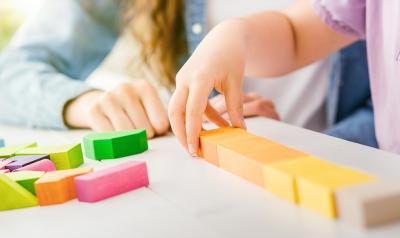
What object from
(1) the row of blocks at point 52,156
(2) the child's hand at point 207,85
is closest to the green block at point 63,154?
(1) the row of blocks at point 52,156

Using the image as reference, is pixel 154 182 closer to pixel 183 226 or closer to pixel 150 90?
pixel 183 226

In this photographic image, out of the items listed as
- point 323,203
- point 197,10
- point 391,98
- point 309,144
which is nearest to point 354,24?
point 391,98

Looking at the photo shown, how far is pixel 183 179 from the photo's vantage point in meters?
0.54

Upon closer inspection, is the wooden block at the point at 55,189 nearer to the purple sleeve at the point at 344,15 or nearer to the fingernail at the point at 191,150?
the fingernail at the point at 191,150

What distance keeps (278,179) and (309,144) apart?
0.62 ft

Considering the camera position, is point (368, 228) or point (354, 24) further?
point (354, 24)

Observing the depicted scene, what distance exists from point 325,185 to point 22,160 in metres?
0.32

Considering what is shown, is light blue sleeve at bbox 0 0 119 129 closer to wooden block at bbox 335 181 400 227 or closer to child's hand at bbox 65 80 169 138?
child's hand at bbox 65 80 169 138

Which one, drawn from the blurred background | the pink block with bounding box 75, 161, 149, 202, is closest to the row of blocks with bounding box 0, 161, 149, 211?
the pink block with bounding box 75, 161, 149, 202

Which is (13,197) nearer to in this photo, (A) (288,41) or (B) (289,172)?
(B) (289,172)

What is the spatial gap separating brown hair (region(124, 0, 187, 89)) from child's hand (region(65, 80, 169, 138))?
1.02 feet

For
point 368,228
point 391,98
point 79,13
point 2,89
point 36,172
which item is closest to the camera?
point 368,228

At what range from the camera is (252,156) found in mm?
485

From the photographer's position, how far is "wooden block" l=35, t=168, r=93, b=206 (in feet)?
1.64
